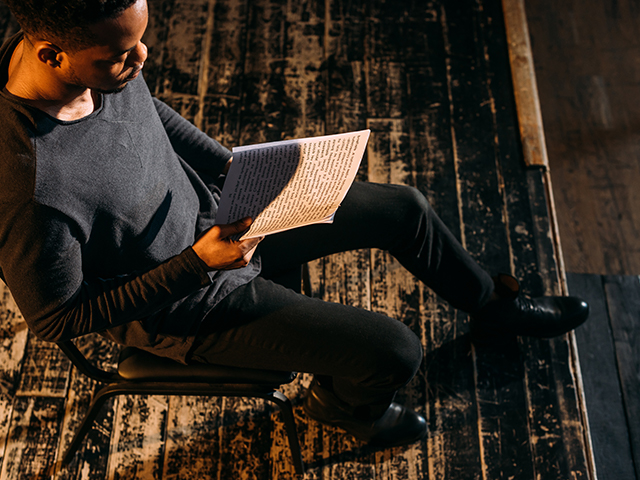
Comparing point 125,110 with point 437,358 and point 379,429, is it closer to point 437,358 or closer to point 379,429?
point 379,429

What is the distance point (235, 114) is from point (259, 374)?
4.29ft

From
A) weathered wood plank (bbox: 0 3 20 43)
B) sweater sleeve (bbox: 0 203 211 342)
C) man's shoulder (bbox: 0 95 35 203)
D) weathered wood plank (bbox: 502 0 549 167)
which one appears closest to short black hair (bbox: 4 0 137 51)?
man's shoulder (bbox: 0 95 35 203)

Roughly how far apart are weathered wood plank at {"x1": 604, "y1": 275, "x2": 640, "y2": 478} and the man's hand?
142 cm

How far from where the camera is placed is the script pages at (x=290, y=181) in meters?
0.95

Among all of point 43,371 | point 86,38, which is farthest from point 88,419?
point 86,38

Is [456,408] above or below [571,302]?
below

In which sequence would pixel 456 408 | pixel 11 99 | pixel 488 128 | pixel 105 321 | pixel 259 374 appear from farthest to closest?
pixel 488 128 < pixel 456 408 < pixel 259 374 < pixel 105 321 < pixel 11 99

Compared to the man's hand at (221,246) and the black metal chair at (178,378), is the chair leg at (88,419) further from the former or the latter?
the man's hand at (221,246)

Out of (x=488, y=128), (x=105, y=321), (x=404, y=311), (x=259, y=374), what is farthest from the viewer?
(x=488, y=128)

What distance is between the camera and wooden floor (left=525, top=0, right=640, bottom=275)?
6.73 feet

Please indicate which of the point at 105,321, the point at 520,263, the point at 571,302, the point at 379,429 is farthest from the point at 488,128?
the point at 105,321

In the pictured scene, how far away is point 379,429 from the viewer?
1.47 meters

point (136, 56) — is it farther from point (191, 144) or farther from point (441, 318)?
point (441, 318)

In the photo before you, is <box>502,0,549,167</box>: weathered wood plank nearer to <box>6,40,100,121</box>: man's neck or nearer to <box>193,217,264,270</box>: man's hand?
<box>193,217,264,270</box>: man's hand
